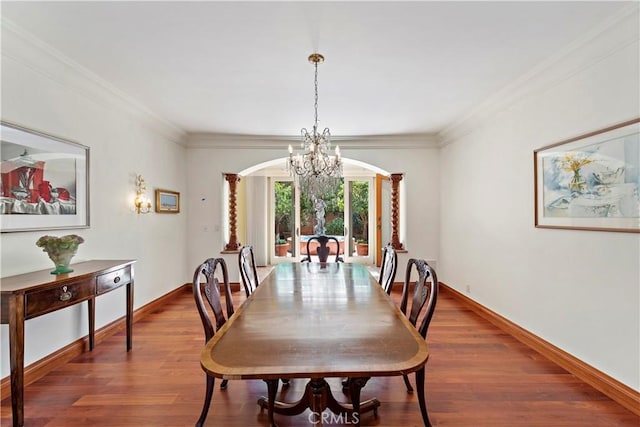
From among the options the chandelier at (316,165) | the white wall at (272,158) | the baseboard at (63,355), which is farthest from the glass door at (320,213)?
the chandelier at (316,165)

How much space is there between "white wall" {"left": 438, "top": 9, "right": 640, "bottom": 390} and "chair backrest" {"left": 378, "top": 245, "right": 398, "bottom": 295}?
4.49ft

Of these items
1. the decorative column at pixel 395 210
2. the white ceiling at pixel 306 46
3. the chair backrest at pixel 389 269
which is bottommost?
the chair backrest at pixel 389 269

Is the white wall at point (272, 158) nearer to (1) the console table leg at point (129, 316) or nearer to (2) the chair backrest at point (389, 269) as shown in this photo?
(1) the console table leg at point (129, 316)

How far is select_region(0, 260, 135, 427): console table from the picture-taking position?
1.90 meters

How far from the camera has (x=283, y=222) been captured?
7.89 m

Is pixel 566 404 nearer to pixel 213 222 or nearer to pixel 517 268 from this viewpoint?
pixel 517 268

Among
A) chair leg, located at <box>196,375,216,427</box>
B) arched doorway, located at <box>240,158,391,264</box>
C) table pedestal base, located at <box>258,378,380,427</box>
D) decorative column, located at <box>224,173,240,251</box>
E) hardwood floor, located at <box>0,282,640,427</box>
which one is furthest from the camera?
arched doorway, located at <box>240,158,391,264</box>

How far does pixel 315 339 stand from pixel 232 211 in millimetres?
4318

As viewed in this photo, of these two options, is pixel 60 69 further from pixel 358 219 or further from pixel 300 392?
pixel 358 219

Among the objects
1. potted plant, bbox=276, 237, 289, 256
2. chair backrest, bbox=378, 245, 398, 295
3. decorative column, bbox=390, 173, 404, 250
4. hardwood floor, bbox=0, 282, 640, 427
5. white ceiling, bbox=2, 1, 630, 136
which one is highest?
white ceiling, bbox=2, 1, 630, 136

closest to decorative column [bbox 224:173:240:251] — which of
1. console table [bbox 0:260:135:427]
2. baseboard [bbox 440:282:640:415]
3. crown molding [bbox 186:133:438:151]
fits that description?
crown molding [bbox 186:133:438:151]

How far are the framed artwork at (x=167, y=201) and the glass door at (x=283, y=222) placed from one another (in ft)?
10.4

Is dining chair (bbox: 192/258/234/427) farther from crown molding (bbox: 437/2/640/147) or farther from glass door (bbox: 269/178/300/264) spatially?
glass door (bbox: 269/178/300/264)

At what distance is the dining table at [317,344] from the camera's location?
1.22 m
